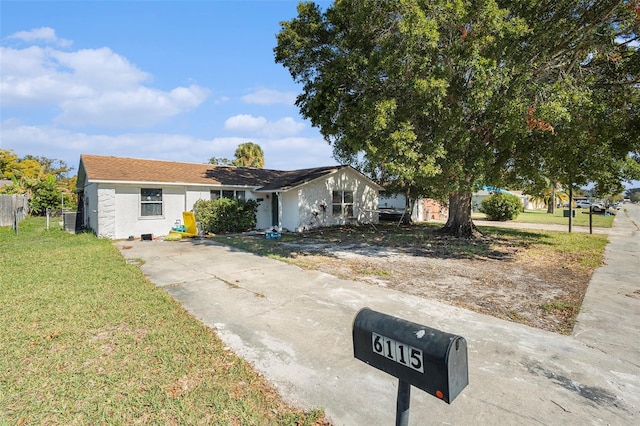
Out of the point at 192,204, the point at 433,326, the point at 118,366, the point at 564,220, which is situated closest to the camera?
the point at 118,366

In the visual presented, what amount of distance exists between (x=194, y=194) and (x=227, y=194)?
1.78 meters

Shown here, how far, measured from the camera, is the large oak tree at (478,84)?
7520 millimetres

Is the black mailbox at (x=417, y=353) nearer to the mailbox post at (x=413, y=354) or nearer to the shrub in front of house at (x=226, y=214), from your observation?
the mailbox post at (x=413, y=354)

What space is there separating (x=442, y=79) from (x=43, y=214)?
30700mm

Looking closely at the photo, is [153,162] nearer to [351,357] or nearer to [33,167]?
[351,357]

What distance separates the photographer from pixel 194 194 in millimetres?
15914

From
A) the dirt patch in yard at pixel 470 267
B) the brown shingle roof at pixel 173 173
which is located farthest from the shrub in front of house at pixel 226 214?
the dirt patch in yard at pixel 470 267

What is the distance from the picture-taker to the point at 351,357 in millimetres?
3678

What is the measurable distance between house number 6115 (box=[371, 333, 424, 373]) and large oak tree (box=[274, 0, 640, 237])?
23.5 feet

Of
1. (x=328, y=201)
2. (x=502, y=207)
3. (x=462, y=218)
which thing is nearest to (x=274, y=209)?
(x=328, y=201)

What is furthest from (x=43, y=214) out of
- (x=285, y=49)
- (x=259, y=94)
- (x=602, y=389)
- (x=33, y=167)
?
(x=602, y=389)

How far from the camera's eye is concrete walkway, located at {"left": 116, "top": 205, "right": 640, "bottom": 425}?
9.14 feet

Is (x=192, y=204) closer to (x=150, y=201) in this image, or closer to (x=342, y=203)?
(x=150, y=201)

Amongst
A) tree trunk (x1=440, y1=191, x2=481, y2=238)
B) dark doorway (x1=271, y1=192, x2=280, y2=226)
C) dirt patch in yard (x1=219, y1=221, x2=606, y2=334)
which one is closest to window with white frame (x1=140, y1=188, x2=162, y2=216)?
dirt patch in yard (x1=219, y1=221, x2=606, y2=334)
